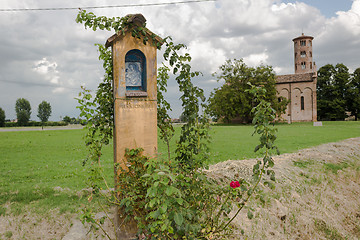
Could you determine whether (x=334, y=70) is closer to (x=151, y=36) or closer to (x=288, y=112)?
(x=288, y=112)

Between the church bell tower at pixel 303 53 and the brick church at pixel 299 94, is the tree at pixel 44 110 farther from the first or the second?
the church bell tower at pixel 303 53

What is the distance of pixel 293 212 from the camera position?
4809 millimetres

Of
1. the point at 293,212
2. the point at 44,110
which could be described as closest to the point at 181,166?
the point at 293,212

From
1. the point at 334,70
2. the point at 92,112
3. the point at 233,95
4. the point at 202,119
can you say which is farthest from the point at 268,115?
the point at 334,70

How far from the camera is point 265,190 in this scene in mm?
5250

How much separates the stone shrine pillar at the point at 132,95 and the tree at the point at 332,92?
179 ft

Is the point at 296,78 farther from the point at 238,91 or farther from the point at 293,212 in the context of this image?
the point at 293,212

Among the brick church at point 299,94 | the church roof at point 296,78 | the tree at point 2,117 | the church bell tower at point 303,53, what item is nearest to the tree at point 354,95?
the brick church at point 299,94

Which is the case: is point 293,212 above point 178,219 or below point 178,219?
below

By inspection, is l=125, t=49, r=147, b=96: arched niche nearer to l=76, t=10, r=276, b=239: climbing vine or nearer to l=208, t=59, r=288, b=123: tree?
l=76, t=10, r=276, b=239: climbing vine

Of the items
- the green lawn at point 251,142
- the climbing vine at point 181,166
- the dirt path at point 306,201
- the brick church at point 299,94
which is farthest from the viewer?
the brick church at point 299,94

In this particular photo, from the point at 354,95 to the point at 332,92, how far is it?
3.73 meters

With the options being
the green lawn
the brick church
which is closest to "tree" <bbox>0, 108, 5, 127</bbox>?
the green lawn

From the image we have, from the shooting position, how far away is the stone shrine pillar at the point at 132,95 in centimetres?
360
